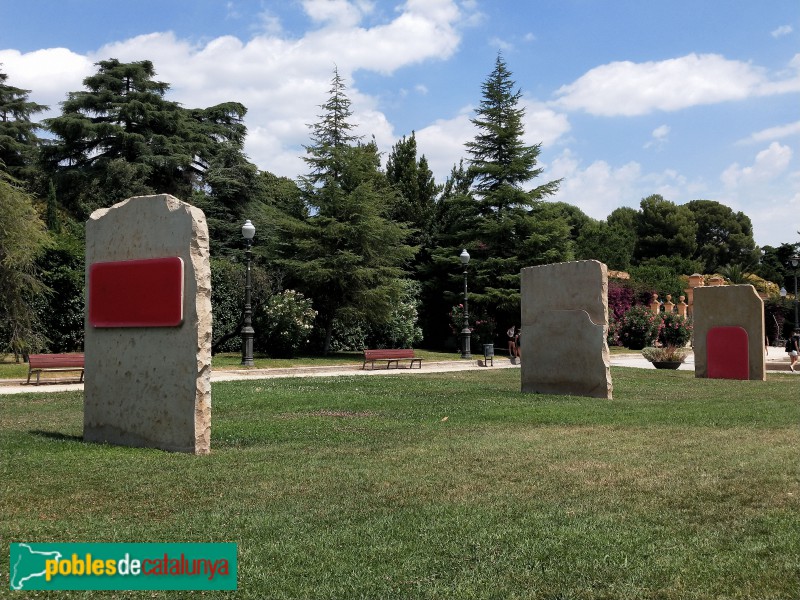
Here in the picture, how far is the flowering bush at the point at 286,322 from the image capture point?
89.6 feet

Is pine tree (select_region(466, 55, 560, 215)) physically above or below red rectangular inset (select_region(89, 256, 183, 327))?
above

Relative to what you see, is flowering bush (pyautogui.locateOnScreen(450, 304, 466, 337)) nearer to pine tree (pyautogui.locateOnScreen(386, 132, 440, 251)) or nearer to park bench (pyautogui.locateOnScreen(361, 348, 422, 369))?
pine tree (pyautogui.locateOnScreen(386, 132, 440, 251))

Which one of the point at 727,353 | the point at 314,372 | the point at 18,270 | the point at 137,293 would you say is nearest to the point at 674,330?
the point at 727,353

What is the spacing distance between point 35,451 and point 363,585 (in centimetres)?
548

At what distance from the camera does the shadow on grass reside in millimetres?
9190

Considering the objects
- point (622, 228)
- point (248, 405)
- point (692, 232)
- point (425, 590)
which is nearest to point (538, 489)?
point (425, 590)

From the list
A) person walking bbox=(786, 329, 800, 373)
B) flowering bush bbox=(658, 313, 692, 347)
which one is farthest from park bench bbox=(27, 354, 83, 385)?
flowering bush bbox=(658, 313, 692, 347)

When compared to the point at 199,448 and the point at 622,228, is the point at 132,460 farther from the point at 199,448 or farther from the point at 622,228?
the point at 622,228

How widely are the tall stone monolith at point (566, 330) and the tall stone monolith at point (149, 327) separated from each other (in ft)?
26.7

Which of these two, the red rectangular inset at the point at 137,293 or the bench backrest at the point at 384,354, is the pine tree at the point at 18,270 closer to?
the bench backrest at the point at 384,354

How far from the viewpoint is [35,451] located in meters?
8.16

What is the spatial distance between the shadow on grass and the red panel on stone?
16419 mm

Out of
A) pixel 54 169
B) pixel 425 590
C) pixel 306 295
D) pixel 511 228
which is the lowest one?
pixel 425 590

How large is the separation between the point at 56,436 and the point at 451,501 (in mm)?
5807
